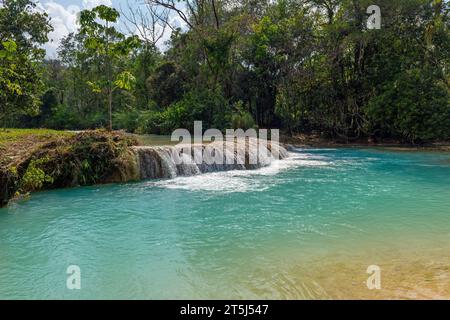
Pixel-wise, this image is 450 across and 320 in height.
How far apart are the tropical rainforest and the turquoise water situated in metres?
8.84

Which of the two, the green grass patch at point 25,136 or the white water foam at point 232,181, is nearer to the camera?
the white water foam at point 232,181

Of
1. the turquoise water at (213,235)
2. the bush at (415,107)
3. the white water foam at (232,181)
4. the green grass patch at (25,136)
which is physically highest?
the bush at (415,107)

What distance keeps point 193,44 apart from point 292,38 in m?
6.77

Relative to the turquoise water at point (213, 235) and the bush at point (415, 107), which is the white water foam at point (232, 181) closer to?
the turquoise water at point (213, 235)

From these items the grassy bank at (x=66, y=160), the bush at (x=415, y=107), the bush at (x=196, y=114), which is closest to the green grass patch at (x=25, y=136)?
the grassy bank at (x=66, y=160)

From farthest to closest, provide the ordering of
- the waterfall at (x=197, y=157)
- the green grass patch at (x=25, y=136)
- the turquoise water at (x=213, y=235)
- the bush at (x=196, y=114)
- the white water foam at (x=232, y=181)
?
the bush at (x=196, y=114), the waterfall at (x=197, y=157), the green grass patch at (x=25, y=136), the white water foam at (x=232, y=181), the turquoise water at (x=213, y=235)

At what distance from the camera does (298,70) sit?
22.0 meters

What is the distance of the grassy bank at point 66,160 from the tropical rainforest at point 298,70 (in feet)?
18.7

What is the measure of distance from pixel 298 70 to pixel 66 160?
16.5 m

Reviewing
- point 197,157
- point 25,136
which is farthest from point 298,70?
point 25,136

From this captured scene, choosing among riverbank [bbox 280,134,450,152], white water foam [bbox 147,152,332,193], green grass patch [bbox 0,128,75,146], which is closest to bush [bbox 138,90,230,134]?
riverbank [bbox 280,134,450,152]

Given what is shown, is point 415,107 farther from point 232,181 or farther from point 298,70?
point 232,181

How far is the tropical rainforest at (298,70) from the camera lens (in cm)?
1827
